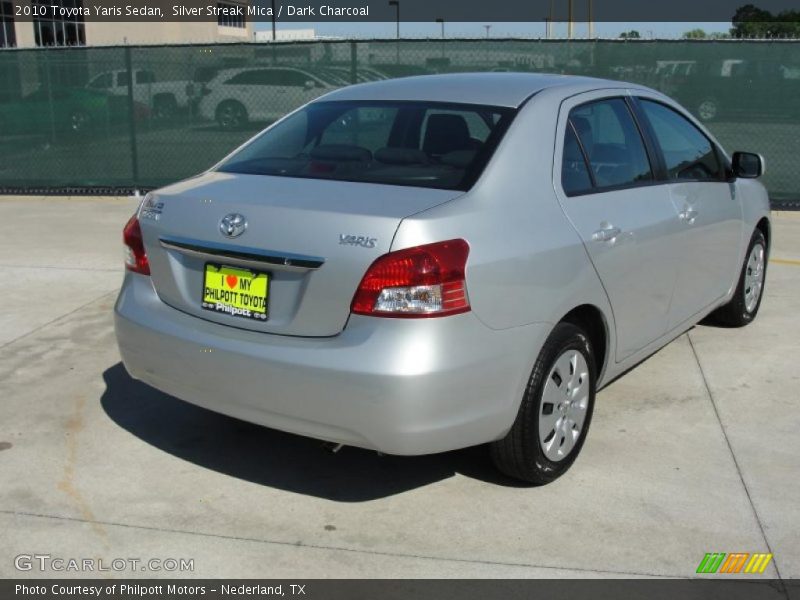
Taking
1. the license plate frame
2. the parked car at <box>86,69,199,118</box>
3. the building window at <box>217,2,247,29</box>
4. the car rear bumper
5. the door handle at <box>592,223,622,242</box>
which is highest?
the building window at <box>217,2,247,29</box>

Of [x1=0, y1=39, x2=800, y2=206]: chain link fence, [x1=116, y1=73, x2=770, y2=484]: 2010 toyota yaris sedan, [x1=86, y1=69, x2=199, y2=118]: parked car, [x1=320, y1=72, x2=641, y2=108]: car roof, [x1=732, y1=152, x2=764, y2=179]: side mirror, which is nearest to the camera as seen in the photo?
[x1=116, y1=73, x2=770, y2=484]: 2010 toyota yaris sedan

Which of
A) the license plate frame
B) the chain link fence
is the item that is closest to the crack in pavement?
the license plate frame

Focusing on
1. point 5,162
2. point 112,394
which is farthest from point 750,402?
point 5,162

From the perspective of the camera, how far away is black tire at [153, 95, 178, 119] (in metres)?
12.2

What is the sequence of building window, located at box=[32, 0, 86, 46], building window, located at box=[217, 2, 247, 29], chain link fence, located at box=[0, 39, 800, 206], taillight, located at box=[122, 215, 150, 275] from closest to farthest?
taillight, located at box=[122, 215, 150, 275] < chain link fence, located at box=[0, 39, 800, 206] < building window, located at box=[32, 0, 86, 46] < building window, located at box=[217, 2, 247, 29]

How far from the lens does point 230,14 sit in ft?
196

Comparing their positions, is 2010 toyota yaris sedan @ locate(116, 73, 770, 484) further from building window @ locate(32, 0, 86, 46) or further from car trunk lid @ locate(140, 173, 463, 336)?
building window @ locate(32, 0, 86, 46)

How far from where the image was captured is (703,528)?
3.63 metres

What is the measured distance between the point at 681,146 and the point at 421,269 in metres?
2.58

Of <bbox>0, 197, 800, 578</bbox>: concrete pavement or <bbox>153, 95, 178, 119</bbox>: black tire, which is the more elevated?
<bbox>153, 95, 178, 119</bbox>: black tire

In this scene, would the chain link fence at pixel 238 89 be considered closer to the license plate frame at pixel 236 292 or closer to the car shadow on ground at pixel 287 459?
Answer: the car shadow on ground at pixel 287 459

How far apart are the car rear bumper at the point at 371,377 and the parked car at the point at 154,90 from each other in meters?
9.01

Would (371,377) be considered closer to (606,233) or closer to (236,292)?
(236,292)
